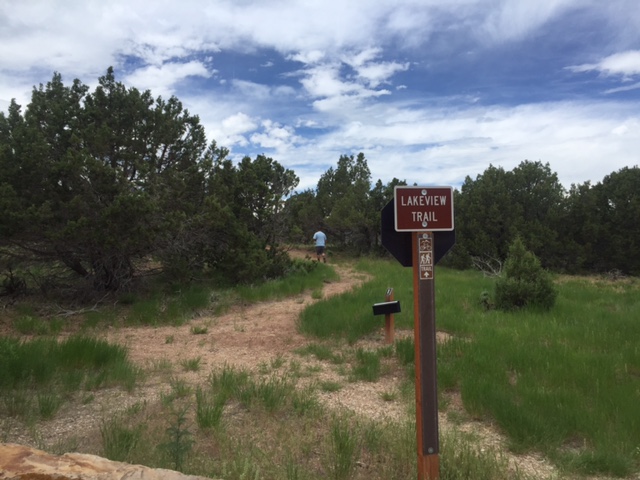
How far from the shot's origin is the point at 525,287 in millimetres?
9242

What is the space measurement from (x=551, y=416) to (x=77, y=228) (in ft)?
28.0

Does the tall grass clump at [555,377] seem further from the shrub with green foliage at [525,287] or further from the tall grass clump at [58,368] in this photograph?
the tall grass clump at [58,368]

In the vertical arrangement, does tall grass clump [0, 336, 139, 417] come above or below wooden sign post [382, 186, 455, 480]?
below

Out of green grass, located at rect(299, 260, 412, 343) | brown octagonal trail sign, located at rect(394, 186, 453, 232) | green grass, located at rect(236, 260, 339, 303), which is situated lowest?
green grass, located at rect(299, 260, 412, 343)

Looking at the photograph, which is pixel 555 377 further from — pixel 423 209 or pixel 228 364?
pixel 228 364

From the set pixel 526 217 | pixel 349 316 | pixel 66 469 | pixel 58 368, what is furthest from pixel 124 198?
pixel 526 217

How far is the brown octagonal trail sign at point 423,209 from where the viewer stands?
2994 millimetres

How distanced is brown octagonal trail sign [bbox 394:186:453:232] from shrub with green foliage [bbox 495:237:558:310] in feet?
23.3

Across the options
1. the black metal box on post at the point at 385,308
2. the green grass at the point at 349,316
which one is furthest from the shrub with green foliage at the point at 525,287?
the black metal box on post at the point at 385,308

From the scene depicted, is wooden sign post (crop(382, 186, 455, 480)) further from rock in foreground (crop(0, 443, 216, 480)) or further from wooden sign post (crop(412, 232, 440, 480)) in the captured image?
rock in foreground (crop(0, 443, 216, 480))

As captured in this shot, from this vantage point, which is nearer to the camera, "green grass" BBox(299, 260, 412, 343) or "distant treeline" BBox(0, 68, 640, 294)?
"green grass" BBox(299, 260, 412, 343)

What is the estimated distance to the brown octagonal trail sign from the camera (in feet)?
9.82

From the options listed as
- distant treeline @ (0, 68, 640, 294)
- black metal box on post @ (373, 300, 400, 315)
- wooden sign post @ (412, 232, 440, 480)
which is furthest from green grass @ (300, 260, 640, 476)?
distant treeline @ (0, 68, 640, 294)

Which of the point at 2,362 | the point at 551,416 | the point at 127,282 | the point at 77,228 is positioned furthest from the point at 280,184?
the point at 551,416
